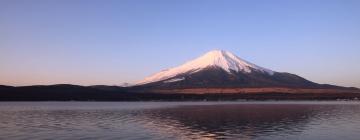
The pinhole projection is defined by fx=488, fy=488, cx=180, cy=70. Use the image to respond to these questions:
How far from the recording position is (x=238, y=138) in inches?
939

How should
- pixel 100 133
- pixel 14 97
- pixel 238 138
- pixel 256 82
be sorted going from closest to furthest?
pixel 238 138, pixel 100 133, pixel 14 97, pixel 256 82

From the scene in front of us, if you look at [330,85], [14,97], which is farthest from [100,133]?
[330,85]

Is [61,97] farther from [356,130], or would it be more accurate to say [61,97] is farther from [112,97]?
[356,130]

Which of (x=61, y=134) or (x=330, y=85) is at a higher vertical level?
(x=330, y=85)

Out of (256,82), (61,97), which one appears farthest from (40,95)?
(256,82)

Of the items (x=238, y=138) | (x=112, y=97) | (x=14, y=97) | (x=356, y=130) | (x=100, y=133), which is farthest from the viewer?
(x=112, y=97)

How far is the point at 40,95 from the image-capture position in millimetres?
124375

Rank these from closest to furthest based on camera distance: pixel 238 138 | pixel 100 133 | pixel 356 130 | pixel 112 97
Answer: pixel 238 138 → pixel 100 133 → pixel 356 130 → pixel 112 97

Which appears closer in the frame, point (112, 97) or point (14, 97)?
point (14, 97)

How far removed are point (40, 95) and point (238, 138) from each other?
107661 mm

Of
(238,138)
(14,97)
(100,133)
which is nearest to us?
(238,138)

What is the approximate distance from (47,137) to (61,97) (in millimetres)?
100176

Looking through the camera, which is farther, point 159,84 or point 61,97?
point 159,84

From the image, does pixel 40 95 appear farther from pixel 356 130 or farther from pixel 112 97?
pixel 356 130
